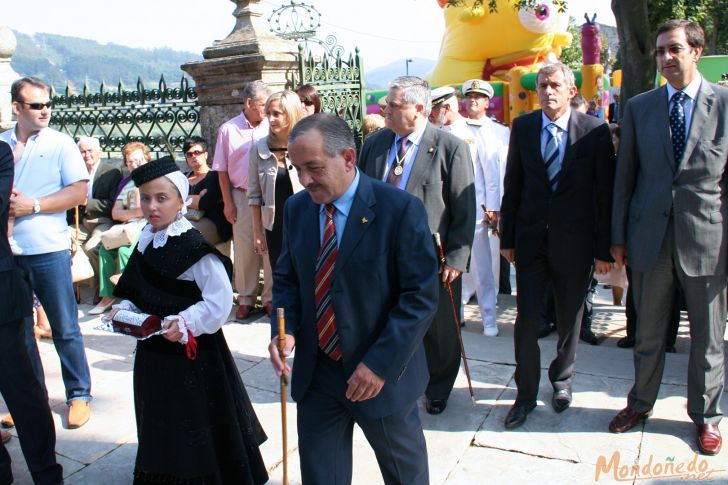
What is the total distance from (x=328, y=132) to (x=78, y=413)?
2.96m

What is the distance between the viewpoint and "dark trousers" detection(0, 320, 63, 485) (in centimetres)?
335

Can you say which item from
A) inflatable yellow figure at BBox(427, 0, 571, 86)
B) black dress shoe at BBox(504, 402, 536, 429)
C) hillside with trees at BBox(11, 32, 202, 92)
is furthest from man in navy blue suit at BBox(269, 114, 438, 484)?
hillside with trees at BBox(11, 32, 202, 92)

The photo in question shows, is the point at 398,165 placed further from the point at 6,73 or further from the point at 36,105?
the point at 6,73

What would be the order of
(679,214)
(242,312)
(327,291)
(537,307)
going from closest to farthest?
(327,291)
(679,214)
(537,307)
(242,312)

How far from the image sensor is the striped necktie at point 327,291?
7.98 ft

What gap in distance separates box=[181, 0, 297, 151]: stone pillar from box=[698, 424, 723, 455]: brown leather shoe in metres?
5.16

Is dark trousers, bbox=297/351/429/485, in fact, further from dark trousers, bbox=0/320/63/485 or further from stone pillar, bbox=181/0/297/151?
stone pillar, bbox=181/0/297/151

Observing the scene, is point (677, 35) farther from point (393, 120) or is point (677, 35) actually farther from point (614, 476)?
point (614, 476)

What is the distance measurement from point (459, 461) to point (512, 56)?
17.5 meters

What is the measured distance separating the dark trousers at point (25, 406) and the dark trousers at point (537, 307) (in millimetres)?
2575

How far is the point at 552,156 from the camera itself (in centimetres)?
381

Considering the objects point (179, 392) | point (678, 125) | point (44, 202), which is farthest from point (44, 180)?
point (678, 125)

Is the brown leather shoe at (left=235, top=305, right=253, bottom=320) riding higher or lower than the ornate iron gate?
lower

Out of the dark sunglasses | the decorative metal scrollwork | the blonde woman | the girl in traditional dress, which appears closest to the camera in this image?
the girl in traditional dress
